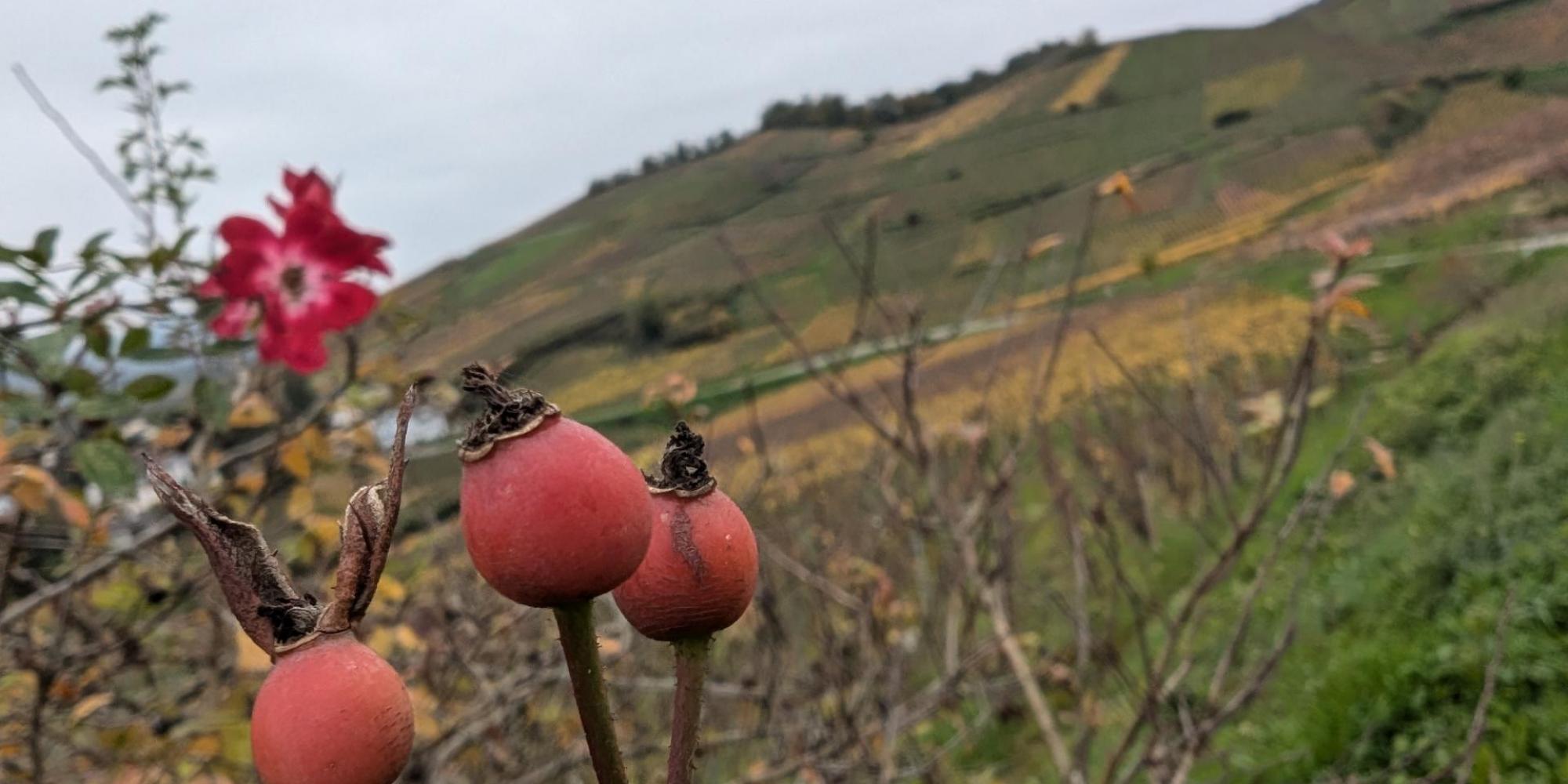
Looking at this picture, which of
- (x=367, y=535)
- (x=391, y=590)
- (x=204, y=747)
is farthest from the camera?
(x=391, y=590)

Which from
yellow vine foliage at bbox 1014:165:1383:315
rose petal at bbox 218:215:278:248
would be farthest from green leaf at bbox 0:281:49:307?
yellow vine foliage at bbox 1014:165:1383:315

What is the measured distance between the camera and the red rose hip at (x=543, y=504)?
1.18 ft

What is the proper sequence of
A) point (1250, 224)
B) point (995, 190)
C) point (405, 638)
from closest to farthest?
1. point (405, 638)
2. point (995, 190)
3. point (1250, 224)

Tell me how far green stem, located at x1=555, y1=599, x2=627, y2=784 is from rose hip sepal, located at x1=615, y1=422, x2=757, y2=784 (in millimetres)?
55

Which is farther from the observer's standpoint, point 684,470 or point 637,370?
point 637,370

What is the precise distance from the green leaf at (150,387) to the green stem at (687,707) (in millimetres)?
1421

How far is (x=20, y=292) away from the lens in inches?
54.4

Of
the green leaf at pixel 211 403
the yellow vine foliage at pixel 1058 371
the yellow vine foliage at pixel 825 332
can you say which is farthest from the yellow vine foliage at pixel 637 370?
the green leaf at pixel 211 403

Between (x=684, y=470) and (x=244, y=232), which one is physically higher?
(x=244, y=232)

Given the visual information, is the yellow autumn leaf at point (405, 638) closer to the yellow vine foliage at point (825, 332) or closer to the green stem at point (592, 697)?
the yellow vine foliage at point (825, 332)

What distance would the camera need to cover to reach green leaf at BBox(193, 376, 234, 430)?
1984 mm

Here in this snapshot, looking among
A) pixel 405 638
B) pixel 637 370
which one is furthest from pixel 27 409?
pixel 637 370

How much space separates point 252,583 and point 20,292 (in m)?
1.33

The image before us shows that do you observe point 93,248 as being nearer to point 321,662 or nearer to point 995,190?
point 321,662
